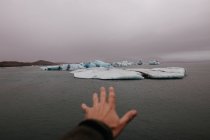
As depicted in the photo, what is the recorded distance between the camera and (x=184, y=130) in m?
3.99

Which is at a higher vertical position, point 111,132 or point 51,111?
point 111,132

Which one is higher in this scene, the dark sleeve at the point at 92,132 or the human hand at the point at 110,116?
the human hand at the point at 110,116

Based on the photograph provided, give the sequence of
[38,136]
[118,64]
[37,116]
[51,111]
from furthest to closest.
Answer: [118,64] < [51,111] < [37,116] < [38,136]

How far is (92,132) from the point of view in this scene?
2.61ft

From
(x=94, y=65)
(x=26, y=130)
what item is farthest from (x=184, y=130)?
(x=94, y=65)

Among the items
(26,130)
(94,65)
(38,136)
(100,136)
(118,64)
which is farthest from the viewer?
(118,64)

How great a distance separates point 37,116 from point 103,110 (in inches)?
188

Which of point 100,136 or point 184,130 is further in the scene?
point 184,130

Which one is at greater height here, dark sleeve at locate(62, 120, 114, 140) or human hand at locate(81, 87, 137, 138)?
human hand at locate(81, 87, 137, 138)

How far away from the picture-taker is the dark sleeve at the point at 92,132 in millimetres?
785

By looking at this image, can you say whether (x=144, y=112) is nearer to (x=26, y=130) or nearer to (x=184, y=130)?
(x=184, y=130)

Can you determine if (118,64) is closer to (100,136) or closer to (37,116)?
(37,116)

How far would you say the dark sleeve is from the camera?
785mm

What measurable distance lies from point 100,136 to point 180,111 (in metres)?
5.16
